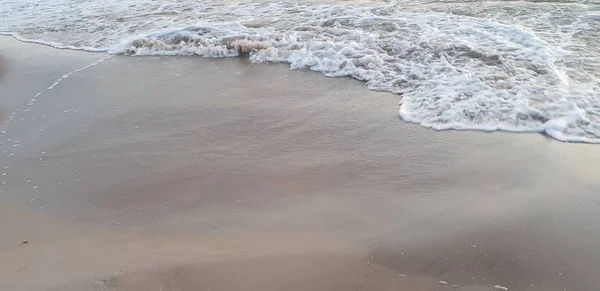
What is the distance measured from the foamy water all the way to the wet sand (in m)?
0.41

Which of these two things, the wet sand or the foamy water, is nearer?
the wet sand

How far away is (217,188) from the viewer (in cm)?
384

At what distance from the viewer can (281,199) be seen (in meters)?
3.68

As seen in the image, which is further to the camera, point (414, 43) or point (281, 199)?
point (414, 43)

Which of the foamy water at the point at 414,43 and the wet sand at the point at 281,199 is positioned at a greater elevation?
the foamy water at the point at 414,43

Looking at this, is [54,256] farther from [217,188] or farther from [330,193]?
[330,193]

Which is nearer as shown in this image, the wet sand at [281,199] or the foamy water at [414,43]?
the wet sand at [281,199]

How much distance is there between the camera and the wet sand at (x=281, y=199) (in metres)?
2.99

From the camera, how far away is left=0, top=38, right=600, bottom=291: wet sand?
2.99 m

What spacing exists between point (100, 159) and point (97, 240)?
4.10ft

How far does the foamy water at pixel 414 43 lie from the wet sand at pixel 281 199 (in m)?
0.41

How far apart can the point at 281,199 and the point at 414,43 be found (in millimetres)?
4086

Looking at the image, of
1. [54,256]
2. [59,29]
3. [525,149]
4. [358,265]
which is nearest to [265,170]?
[358,265]

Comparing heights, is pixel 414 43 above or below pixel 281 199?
above
